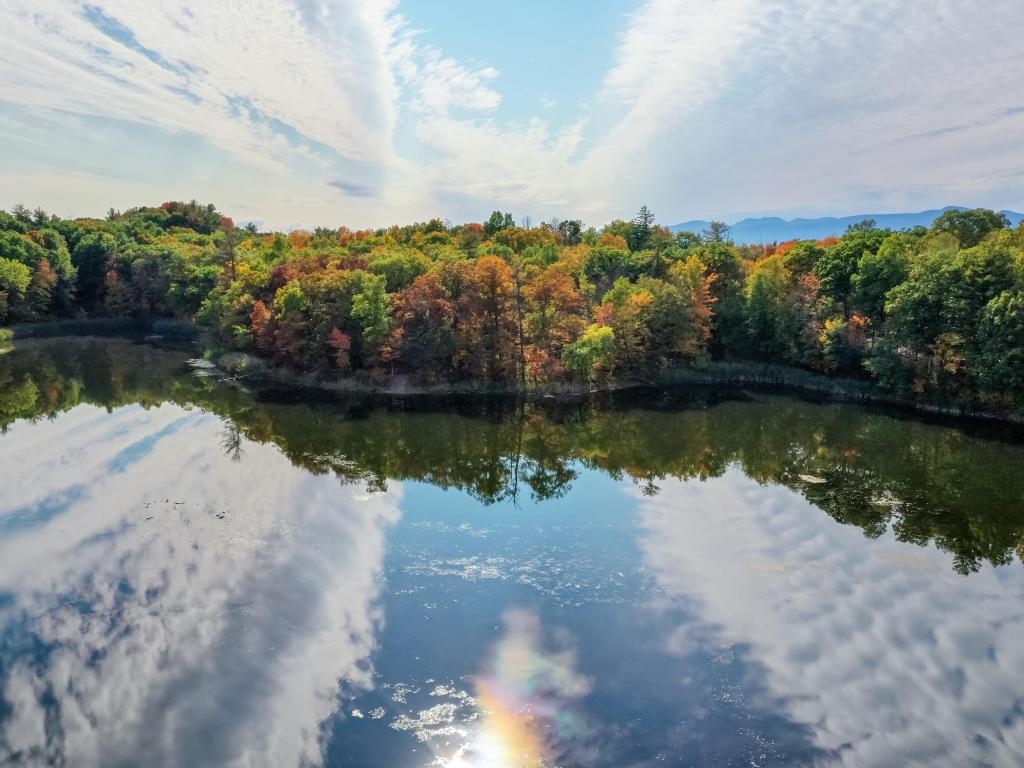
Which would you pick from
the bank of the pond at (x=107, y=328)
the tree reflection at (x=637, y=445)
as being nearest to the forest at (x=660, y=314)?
the tree reflection at (x=637, y=445)

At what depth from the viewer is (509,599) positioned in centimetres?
1595

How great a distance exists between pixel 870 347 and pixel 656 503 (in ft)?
71.3

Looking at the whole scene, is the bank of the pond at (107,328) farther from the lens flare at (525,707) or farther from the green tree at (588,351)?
the lens flare at (525,707)

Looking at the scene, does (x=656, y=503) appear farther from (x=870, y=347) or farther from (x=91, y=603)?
(x=870, y=347)

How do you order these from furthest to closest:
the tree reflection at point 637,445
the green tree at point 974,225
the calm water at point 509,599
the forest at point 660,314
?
the green tree at point 974,225, the forest at point 660,314, the tree reflection at point 637,445, the calm water at point 509,599

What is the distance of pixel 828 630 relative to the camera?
48.5ft

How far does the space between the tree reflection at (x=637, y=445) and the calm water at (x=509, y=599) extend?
185 mm

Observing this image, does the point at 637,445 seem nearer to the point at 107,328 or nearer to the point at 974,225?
the point at 974,225

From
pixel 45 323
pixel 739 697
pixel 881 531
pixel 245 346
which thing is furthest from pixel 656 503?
pixel 45 323

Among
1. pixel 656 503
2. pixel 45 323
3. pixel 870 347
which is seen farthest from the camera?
pixel 45 323

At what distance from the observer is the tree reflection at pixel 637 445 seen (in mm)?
21703

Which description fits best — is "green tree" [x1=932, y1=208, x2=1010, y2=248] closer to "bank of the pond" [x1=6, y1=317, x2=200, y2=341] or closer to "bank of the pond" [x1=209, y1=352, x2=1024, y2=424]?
"bank of the pond" [x1=209, y1=352, x2=1024, y2=424]

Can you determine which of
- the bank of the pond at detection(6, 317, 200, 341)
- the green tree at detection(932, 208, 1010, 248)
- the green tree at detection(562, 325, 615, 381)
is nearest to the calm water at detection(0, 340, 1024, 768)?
the green tree at detection(562, 325, 615, 381)

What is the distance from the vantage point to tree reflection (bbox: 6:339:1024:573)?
71.2 ft
